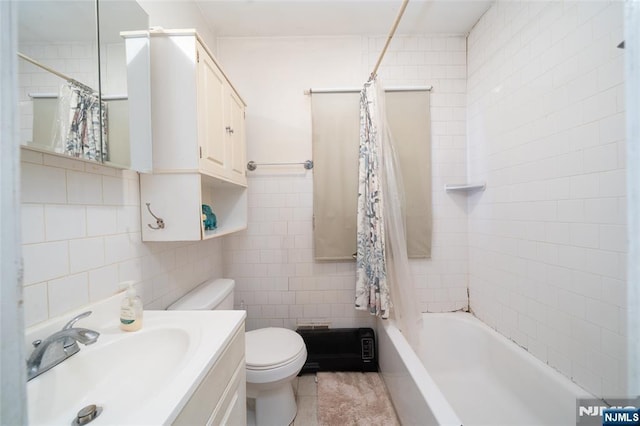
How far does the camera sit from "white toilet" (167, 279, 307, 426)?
1208 millimetres

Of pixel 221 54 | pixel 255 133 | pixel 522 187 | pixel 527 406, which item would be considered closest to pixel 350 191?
pixel 255 133

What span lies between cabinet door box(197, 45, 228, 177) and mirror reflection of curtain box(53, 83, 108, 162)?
1.08 feet

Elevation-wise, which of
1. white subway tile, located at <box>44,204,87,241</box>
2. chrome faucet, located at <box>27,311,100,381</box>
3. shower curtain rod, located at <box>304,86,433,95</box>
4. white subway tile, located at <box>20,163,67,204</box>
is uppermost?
shower curtain rod, located at <box>304,86,433,95</box>

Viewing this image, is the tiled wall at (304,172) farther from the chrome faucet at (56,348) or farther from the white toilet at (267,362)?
the chrome faucet at (56,348)

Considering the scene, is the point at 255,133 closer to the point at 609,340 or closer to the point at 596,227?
the point at 596,227

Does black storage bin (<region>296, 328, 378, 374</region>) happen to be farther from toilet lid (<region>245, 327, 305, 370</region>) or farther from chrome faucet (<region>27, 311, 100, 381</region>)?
chrome faucet (<region>27, 311, 100, 381</region>)

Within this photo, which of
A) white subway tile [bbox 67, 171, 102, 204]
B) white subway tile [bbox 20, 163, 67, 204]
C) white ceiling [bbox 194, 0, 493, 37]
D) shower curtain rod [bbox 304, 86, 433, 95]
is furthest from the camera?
shower curtain rod [bbox 304, 86, 433, 95]

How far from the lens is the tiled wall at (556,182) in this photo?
3.15 ft

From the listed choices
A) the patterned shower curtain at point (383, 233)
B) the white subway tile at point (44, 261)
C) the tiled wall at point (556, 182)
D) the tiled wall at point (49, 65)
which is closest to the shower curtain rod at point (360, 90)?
the patterned shower curtain at point (383, 233)

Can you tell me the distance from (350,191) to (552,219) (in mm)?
1163

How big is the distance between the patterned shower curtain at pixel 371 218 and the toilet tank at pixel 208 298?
0.87 meters

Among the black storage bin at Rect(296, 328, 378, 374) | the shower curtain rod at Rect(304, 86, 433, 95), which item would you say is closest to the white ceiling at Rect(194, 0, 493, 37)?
the shower curtain rod at Rect(304, 86, 433, 95)

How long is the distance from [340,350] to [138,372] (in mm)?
1365

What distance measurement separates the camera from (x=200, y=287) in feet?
4.71
